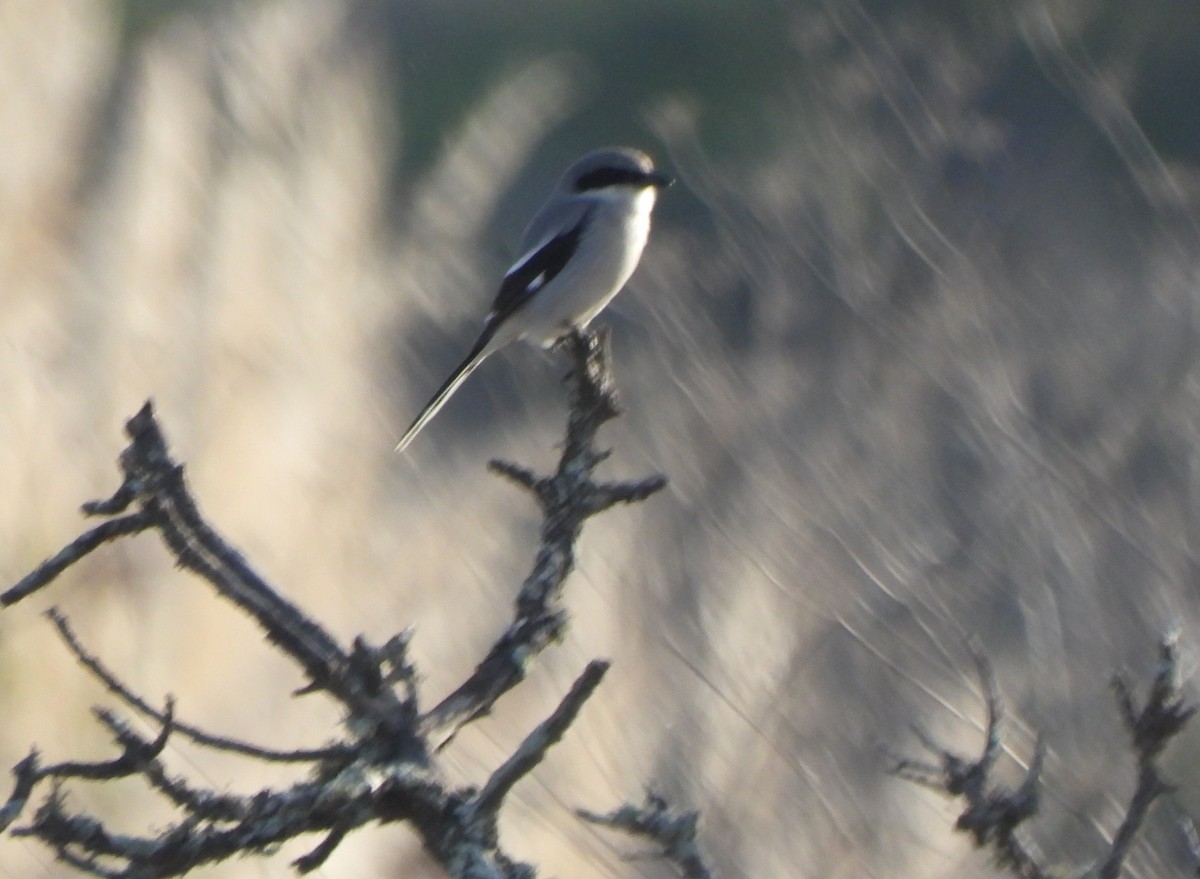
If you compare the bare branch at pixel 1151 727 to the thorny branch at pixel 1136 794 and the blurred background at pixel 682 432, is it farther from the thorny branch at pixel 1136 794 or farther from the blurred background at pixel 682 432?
the blurred background at pixel 682 432

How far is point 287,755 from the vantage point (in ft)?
3.30

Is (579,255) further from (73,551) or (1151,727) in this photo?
(73,551)

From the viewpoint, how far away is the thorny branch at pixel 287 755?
37.6 inches

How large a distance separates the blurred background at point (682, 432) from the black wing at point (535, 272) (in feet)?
0.92

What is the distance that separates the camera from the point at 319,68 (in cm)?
337

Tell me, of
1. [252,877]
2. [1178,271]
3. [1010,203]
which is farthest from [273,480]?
[1178,271]

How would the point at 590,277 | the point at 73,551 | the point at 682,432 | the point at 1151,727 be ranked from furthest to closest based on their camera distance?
the point at 682,432 → the point at 590,277 → the point at 1151,727 → the point at 73,551

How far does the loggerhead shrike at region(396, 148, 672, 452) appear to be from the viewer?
275cm

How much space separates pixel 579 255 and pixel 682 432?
0.41 m

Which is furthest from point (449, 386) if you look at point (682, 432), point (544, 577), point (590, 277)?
point (544, 577)

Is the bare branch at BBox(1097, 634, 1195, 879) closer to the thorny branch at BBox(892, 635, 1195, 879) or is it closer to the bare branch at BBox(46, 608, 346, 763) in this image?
the thorny branch at BBox(892, 635, 1195, 879)

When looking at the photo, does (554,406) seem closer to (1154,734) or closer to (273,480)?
(273,480)

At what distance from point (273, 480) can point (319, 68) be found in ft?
3.10

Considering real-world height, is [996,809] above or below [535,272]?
below
